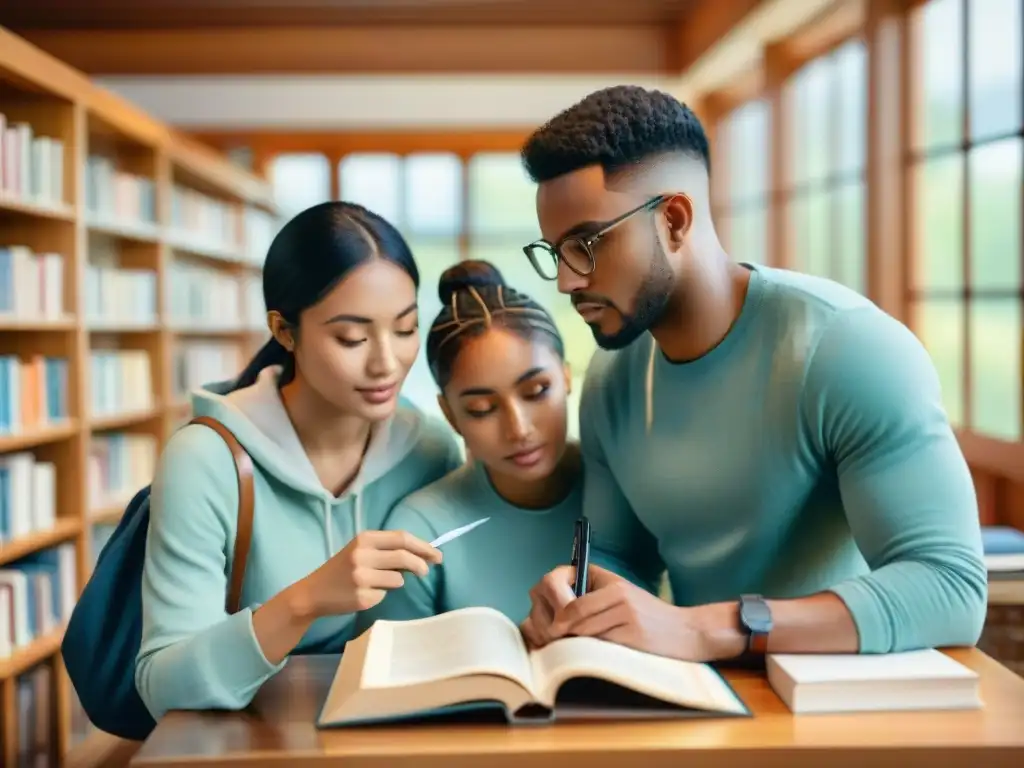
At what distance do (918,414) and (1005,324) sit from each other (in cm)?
219

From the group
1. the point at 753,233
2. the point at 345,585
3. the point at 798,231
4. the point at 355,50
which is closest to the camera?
the point at 345,585

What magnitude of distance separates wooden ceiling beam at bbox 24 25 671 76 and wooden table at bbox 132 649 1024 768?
653cm

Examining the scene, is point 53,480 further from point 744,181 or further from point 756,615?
point 744,181

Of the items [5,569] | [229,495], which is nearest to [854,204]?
[5,569]

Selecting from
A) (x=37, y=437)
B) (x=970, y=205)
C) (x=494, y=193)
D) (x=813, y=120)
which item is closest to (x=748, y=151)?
(x=813, y=120)

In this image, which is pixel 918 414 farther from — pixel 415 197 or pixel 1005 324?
pixel 415 197

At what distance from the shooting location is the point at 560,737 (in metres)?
1.07

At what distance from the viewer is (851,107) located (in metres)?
4.46

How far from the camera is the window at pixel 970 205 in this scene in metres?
3.20

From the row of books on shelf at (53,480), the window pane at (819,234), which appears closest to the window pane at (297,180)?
the row of books on shelf at (53,480)

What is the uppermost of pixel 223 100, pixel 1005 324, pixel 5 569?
pixel 223 100

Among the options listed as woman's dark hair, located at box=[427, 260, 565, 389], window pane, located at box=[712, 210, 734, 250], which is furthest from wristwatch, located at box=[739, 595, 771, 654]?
window pane, located at box=[712, 210, 734, 250]

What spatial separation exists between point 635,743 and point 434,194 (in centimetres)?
670

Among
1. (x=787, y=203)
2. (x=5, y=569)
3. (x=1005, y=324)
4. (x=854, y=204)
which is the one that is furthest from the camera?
(x=787, y=203)
